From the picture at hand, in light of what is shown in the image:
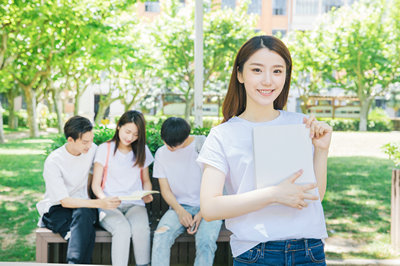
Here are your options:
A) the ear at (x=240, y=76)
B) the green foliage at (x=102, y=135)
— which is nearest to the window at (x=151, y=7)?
the green foliage at (x=102, y=135)

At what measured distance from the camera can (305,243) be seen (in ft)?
4.86

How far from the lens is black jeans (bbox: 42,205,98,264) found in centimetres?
328

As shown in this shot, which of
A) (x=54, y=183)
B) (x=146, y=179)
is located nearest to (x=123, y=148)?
(x=146, y=179)

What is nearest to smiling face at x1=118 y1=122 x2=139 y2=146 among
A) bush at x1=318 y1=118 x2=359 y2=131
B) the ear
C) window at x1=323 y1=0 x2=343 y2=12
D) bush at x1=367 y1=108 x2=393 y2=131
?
the ear

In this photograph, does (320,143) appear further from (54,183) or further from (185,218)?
(54,183)

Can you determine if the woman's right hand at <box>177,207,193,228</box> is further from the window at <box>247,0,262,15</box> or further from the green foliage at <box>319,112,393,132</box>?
the window at <box>247,0,262,15</box>

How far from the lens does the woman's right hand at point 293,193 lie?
1395 millimetres

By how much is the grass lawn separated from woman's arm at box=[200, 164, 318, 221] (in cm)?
345

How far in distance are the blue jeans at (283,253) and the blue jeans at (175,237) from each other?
6.23 ft

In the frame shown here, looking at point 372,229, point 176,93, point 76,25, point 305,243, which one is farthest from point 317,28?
point 305,243

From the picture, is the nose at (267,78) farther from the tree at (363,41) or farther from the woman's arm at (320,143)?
the tree at (363,41)

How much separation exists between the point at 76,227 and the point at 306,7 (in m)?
38.8

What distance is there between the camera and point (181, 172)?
3732 mm

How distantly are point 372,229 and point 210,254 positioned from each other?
320 cm
